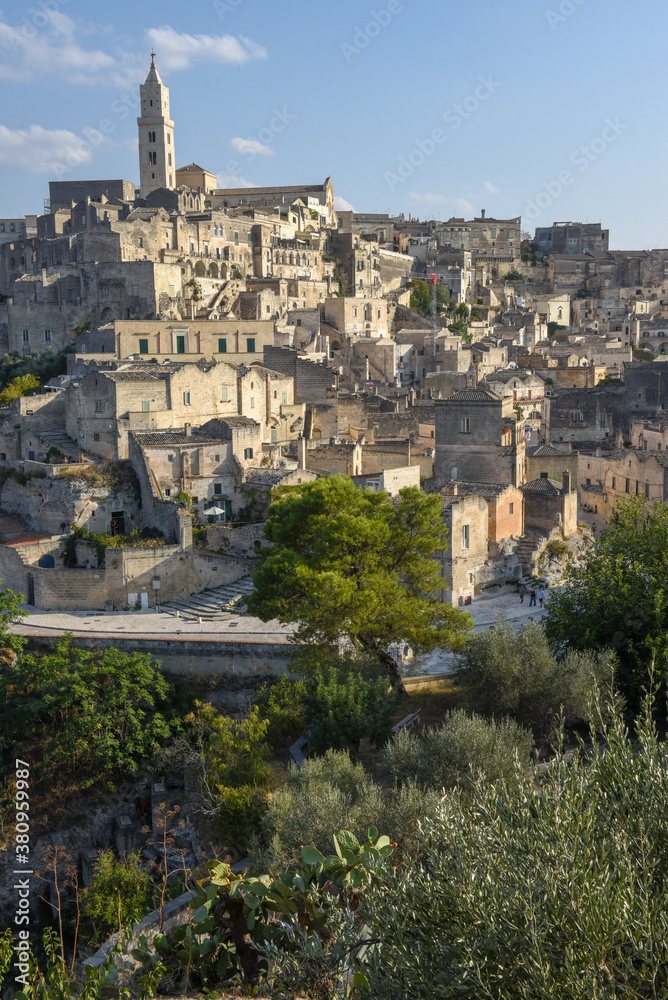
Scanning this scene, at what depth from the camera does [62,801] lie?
70.5ft

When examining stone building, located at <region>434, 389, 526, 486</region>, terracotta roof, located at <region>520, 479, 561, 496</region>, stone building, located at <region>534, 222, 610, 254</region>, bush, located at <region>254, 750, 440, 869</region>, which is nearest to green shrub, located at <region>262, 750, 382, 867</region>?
bush, located at <region>254, 750, 440, 869</region>

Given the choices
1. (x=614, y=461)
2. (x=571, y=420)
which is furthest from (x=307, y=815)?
(x=571, y=420)

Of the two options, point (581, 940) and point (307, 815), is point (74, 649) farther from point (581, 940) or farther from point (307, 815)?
point (581, 940)

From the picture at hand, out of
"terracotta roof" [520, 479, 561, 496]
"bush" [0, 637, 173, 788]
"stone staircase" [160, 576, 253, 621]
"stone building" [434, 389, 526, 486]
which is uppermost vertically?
"stone building" [434, 389, 526, 486]

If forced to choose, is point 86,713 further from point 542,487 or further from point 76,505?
point 542,487

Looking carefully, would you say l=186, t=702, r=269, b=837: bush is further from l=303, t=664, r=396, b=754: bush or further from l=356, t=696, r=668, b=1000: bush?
l=356, t=696, r=668, b=1000: bush

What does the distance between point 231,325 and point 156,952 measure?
35336 millimetres

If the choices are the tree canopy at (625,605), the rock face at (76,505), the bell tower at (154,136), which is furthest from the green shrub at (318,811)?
the bell tower at (154,136)

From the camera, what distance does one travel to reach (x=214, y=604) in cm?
2814

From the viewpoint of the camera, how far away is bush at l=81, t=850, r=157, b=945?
15.5m

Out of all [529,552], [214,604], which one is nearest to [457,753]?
[214,604]

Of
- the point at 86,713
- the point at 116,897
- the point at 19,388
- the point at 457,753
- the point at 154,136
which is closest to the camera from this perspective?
the point at 457,753

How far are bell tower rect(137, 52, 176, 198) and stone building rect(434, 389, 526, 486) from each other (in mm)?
48134

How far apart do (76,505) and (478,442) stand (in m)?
14.8
